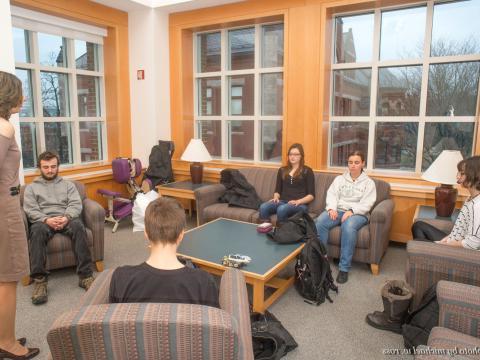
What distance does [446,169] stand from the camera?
323 centimetres

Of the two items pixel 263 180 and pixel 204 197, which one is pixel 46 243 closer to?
pixel 204 197

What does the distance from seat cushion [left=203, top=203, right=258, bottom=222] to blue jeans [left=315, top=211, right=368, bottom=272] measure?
0.76 m

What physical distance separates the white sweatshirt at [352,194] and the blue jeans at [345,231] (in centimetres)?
9

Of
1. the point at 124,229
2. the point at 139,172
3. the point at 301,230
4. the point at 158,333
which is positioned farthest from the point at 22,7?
the point at 158,333

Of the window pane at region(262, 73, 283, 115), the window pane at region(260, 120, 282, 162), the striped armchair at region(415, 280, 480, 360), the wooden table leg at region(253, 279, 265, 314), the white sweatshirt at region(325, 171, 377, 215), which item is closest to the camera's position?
the striped armchair at region(415, 280, 480, 360)

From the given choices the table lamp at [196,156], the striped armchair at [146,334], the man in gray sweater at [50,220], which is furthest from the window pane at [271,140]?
the striped armchair at [146,334]

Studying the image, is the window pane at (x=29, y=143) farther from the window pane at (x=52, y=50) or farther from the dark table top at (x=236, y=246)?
the dark table top at (x=236, y=246)

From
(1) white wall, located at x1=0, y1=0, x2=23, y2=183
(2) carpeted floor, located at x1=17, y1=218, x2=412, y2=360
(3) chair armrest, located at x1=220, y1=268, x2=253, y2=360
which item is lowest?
(2) carpeted floor, located at x1=17, y1=218, x2=412, y2=360

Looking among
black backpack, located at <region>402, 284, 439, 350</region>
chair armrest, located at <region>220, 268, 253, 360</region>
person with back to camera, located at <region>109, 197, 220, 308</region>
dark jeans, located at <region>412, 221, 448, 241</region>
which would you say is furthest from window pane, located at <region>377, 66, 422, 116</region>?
person with back to camera, located at <region>109, 197, 220, 308</region>

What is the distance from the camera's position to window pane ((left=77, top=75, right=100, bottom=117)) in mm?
4918

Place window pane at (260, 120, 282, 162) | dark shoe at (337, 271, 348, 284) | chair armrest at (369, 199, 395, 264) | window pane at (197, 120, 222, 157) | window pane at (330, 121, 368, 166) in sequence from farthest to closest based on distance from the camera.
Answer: window pane at (197, 120, 222, 157)
window pane at (260, 120, 282, 162)
window pane at (330, 121, 368, 166)
chair armrest at (369, 199, 395, 264)
dark shoe at (337, 271, 348, 284)

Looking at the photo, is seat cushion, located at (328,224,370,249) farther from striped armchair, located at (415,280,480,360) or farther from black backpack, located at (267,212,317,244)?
striped armchair, located at (415,280,480,360)

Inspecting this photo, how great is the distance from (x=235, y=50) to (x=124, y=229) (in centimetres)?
276

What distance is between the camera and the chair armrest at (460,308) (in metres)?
1.62
